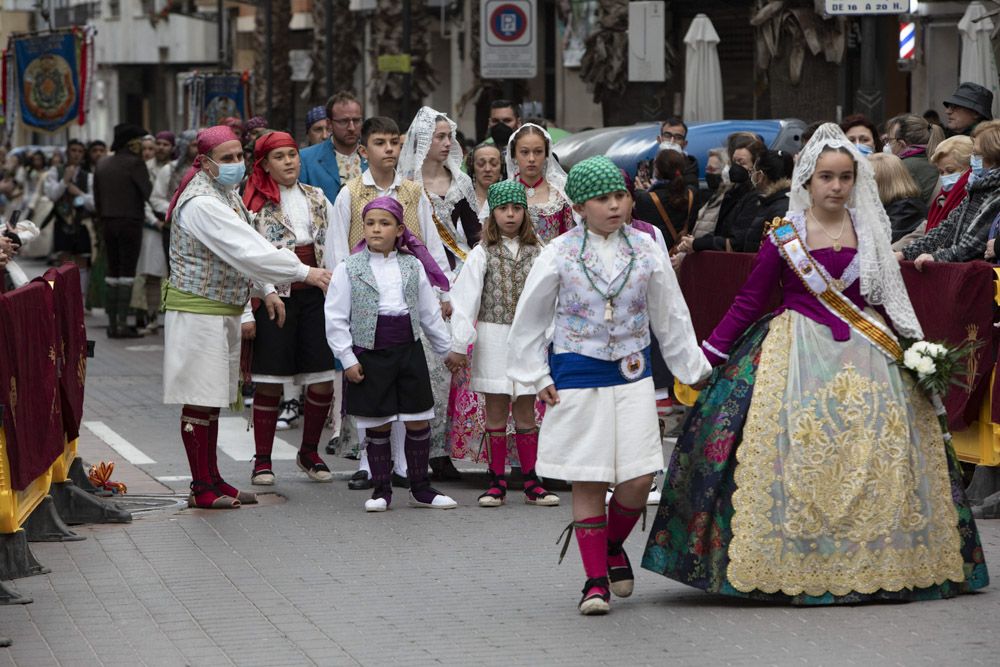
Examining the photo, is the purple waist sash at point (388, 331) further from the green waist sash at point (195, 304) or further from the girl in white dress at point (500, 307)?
the green waist sash at point (195, 304)

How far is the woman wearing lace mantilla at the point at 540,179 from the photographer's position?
1047 cm

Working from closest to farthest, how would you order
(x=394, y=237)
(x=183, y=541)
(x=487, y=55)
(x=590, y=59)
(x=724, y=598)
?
(x=724, y=598) < (x=183, y=541) < (x=394, y=237) < (x=487, y=55) < (x=590, y=59)

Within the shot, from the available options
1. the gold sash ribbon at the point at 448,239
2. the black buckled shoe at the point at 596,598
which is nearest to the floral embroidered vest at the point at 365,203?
the gold sash ribbon at the point at 448,239

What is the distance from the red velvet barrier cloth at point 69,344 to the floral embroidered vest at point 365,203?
1.54 m

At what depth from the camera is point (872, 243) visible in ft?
25.0

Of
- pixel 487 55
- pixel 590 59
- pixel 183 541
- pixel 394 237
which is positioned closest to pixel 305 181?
pixel 394 237

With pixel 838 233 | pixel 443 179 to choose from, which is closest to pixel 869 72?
pixel 443 179

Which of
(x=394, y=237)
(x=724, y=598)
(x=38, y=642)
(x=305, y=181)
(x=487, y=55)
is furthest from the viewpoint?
(x=487, y=55)

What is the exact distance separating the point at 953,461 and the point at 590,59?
23375 millimetres

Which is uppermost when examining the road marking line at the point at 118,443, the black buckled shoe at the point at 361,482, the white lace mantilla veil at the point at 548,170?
the white lace mantilla veil at the point at 548,170

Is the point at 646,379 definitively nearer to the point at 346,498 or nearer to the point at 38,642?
the point at 38,642

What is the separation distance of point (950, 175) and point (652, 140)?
32.2 ft

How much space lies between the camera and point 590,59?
1200 inches

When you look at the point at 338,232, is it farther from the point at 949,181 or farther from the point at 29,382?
the point at 949,181
